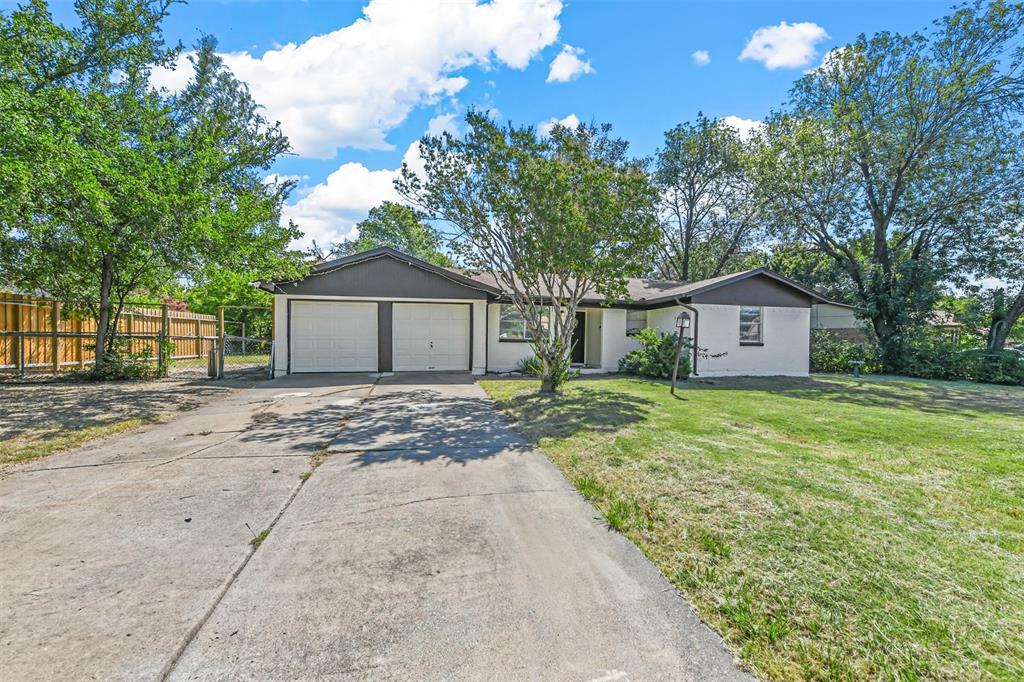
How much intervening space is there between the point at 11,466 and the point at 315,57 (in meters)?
8.41

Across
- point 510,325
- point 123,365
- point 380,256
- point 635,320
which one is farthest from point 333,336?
point 635,320

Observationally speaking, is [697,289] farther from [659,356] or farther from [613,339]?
[613,339]

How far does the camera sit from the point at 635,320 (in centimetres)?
1555

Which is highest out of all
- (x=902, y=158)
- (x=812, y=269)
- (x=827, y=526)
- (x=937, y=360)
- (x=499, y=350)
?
(x=902, y=158)

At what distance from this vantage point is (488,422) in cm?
663

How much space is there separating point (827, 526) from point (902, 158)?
19.6m

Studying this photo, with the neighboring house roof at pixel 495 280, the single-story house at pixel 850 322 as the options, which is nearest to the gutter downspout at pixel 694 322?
the neighboring house roof at pixel 495 280

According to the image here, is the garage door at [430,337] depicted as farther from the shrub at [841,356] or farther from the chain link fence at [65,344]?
the shrub at [841,356]

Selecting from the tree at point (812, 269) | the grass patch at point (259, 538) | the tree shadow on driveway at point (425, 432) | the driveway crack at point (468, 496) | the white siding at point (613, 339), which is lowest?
the grass patch at point (259, 538)

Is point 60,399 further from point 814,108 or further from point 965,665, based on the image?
point 814,108

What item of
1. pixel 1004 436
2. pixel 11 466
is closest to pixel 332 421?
pixel 11 466

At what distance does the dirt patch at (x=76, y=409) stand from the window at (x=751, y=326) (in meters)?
14.2

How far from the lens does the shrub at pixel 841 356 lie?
1658 cm

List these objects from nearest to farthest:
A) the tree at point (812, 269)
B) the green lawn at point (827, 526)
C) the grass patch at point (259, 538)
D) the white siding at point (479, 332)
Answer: the green lawn at point (827, 526)
the grass patch at point (259, 538)
the white siding at point (479, 332)
the tree at point (812, 269)
